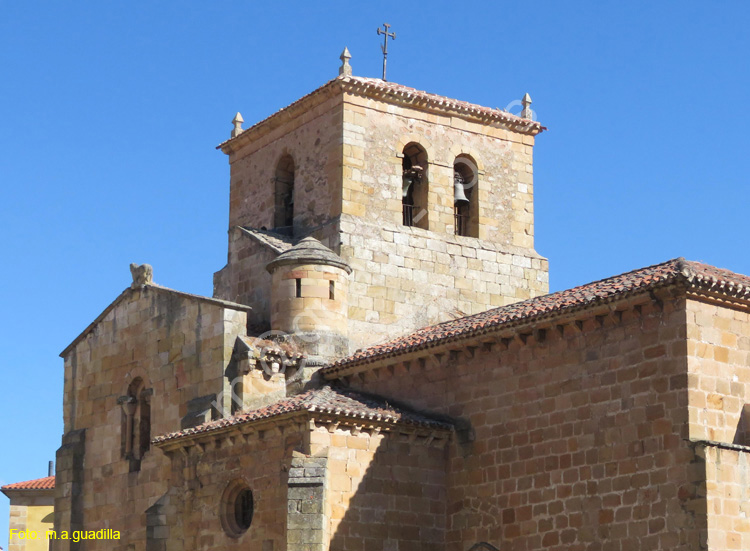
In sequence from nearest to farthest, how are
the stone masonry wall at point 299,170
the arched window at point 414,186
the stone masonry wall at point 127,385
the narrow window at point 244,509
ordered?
the narrow window at point 244,509 < the stone masonry wall at point 127,385 < the stone masonry wall at point 299,170 < the arched window at point 414,186

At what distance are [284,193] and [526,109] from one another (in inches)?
206

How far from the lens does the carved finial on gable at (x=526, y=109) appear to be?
90.8 feet

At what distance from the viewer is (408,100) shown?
1027 inches

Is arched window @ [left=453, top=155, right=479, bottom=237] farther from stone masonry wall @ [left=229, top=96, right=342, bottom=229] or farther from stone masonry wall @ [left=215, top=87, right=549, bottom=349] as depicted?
stone masonry wall @ [left=229, top=96, right=342, bottom=229]

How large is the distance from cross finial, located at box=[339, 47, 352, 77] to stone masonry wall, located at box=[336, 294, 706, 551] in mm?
6649

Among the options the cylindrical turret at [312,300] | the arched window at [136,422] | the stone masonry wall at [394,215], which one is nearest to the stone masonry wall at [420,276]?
the stone masonry wall at [394,215]

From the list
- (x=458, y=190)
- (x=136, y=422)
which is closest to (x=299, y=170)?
(x=458, y=190)

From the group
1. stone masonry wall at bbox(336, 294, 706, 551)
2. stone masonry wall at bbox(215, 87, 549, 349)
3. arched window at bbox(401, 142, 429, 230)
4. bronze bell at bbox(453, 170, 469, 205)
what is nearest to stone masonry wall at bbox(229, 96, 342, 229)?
stone masonry wall at bbox(215, 87, 549, 349)

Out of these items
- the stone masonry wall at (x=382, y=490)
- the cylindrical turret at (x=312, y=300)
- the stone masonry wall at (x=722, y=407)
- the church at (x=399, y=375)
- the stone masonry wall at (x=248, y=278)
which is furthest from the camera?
the stone masonry wall at (x=248, y=278)

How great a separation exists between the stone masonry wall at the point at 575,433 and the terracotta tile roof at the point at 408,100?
6.36m

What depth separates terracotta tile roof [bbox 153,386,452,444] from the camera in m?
19.9

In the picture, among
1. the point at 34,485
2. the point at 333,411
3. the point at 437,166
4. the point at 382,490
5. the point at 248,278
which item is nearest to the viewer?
the point at 333,411

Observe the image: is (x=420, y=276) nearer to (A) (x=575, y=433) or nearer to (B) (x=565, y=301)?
(B) (x=565, y=301)

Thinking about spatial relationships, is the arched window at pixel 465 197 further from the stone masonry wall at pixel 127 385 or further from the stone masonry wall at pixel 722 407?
A: the stone masonry wall at pixel 722 407
